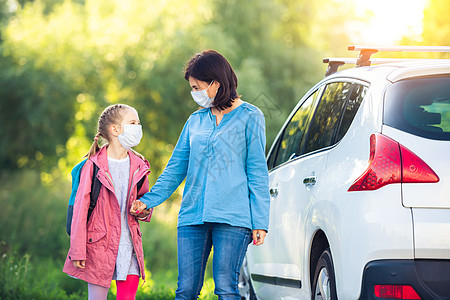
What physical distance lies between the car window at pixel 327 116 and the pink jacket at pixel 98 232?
1.40 meters

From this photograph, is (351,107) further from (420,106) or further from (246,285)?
(246,285)

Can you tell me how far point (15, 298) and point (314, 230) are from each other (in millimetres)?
4894

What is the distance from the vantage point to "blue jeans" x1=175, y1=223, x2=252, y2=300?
181 inches

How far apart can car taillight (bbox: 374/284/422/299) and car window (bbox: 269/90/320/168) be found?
2100 mm

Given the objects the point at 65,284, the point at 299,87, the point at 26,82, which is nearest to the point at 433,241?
the point at 65,284

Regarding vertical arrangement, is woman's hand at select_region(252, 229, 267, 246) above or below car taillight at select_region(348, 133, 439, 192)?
below

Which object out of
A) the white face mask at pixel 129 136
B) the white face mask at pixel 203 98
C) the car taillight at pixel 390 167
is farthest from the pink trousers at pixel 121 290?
the car taillight at pixel 390 167

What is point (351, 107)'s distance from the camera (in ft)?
15.2

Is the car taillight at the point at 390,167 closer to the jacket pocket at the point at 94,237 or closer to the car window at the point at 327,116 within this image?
the car window at the point at 327,116

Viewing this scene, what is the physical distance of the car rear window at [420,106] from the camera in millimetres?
4012

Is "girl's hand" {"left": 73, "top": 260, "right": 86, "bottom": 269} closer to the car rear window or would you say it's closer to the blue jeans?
the blue jeans

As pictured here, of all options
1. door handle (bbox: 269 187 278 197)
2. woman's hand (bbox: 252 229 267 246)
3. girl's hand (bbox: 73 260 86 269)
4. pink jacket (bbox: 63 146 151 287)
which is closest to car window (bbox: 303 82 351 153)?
door handle (bbox: 269 187 278 197)

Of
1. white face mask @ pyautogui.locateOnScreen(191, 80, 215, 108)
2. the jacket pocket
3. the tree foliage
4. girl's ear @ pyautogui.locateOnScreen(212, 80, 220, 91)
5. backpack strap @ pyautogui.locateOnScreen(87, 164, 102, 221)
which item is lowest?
the jacket pocket

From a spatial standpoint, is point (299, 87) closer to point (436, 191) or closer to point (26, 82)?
point (26, 82)
